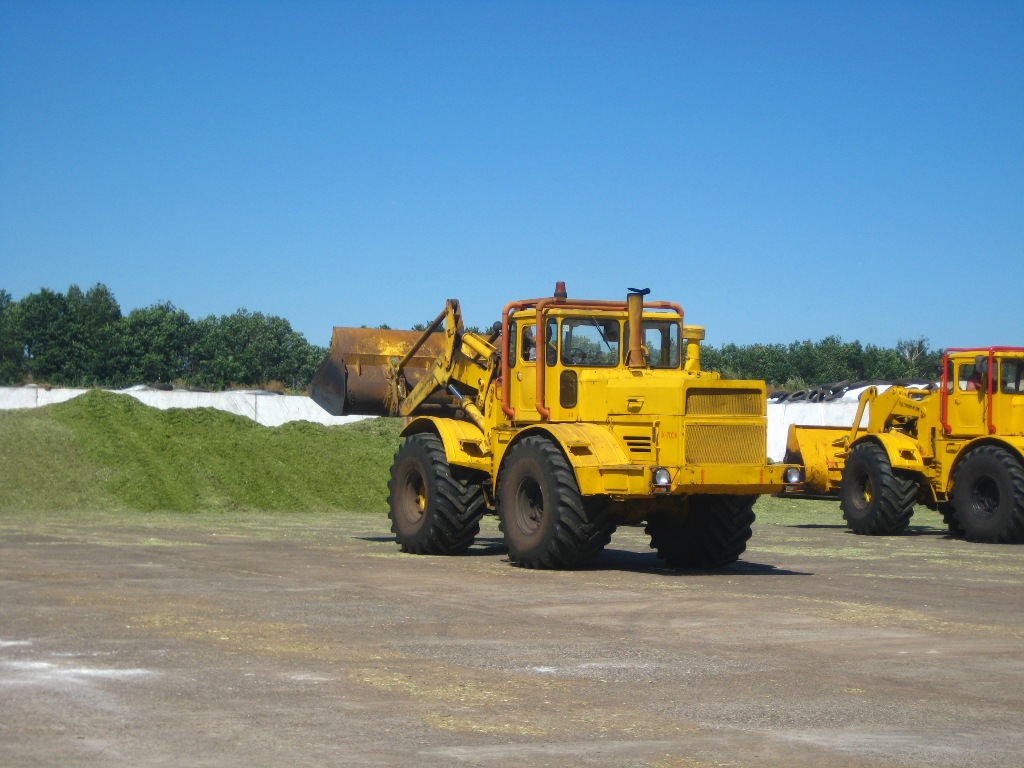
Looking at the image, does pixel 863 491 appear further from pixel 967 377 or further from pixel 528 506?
pixel 528 506

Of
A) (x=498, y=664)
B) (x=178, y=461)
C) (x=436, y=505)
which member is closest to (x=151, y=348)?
(x=178, y=461)

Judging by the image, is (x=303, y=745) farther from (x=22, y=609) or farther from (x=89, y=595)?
(x=89, y=595)

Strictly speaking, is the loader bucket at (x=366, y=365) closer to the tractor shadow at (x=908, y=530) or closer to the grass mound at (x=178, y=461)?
the tractor shadow at (x=908, y=530)

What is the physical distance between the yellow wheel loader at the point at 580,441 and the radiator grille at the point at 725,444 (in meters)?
0.01

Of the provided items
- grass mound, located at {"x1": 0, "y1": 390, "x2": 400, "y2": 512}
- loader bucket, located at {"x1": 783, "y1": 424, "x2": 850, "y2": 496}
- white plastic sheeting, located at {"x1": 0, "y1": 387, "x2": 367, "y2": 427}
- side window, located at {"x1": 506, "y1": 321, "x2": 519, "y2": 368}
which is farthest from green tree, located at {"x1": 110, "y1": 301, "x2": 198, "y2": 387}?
side window, located at {"x1": 506, "y1": 321, "x2": 519, "y2": 368}

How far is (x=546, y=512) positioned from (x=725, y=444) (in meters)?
2.03

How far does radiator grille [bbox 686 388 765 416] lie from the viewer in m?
15.6

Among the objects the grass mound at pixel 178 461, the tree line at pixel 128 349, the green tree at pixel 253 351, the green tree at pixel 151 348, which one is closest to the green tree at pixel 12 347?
the tree line at pixel 128 349

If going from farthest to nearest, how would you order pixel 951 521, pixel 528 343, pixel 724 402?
pixel 951 521
pixel 528 343
pixel 724 402

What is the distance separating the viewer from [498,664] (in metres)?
9.34

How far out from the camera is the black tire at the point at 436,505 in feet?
58.0

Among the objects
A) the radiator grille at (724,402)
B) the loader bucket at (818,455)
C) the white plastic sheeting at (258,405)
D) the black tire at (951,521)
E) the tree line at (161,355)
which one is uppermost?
the tree line at (161,355)

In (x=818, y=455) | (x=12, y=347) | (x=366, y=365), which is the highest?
(x=12, y=347)

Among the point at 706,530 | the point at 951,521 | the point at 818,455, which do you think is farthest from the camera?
the point at 818,455
